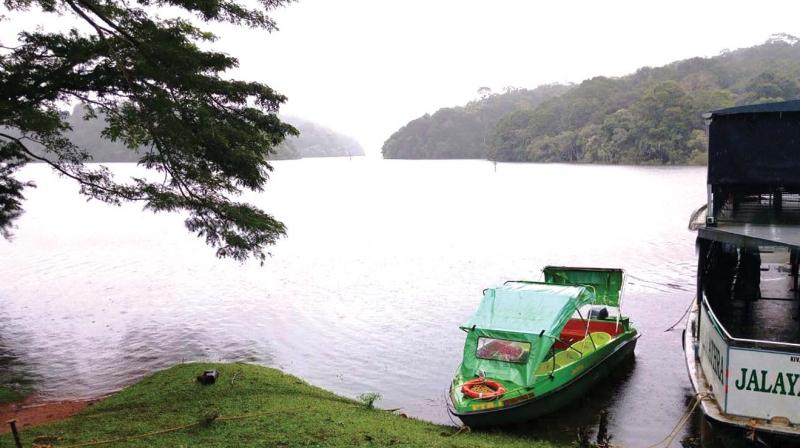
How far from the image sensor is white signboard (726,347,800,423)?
1030cm

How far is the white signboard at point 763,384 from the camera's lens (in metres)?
10.3

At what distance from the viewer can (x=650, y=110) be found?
12562cm

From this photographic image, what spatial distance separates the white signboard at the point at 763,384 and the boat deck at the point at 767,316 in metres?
4.11

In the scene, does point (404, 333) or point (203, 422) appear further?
point (404, 333)

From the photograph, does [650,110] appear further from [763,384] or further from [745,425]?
[745,425]

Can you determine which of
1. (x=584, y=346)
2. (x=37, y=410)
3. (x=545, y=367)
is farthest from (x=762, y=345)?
(x=37, y=410)

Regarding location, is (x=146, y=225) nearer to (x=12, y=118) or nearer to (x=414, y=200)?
(x=414, y=200)

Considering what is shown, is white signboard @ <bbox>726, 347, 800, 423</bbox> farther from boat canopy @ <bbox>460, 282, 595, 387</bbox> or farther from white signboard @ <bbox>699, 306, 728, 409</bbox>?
boat canopy @ <bbox>460, 282, 595, 387</bbox>

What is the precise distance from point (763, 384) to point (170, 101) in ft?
40.8

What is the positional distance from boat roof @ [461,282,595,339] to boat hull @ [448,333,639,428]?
5.09 ft

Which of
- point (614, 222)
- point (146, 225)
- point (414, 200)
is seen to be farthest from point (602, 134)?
point (146, 225)

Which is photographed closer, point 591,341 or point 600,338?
point 591,341

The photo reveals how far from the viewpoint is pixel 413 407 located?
1683cm

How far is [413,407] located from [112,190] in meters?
9.79
